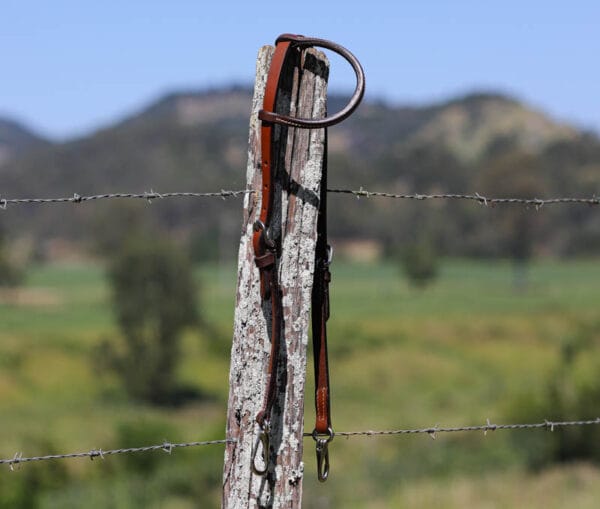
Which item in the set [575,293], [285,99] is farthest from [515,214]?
[285,99]

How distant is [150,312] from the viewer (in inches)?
1585

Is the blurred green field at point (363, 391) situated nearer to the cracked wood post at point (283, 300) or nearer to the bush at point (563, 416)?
the bush at point (563, 416)

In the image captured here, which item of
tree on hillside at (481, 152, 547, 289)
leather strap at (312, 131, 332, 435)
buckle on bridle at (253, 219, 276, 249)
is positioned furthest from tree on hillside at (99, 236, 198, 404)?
buckle on bridle at (253, 219, 276, 249)

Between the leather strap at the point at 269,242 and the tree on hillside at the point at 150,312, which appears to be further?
the tree on hillside at the point at 150,312

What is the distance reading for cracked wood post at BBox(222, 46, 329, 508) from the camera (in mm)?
2719

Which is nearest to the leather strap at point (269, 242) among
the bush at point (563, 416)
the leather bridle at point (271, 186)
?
the leather bridle at point (271, 186)

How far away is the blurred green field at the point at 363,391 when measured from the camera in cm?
1764

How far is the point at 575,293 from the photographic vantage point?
65.1 m

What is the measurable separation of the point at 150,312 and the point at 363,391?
1028cm

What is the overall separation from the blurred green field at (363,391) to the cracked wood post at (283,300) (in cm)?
270

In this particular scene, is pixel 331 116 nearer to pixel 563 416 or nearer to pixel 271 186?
pixel 271 186

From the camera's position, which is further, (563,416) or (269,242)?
(563,416)

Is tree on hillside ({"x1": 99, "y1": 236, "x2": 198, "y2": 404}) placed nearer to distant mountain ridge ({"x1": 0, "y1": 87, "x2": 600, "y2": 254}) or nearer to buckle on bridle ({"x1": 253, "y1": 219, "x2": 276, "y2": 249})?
buckle on bridle ({"x1": 253, "y1": 219, "x2": 276, "y2": 249})

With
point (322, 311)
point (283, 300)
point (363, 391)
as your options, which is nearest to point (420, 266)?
point (363, 391)
